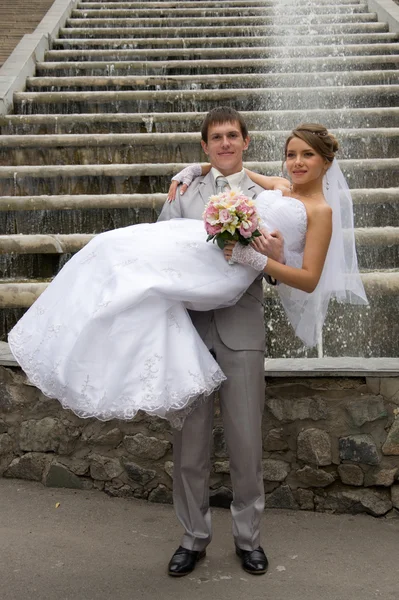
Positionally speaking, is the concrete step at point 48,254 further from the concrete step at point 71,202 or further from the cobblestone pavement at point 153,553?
the cobblestone pavement at point 153,553

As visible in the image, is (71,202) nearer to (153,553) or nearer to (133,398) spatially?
(153,553)

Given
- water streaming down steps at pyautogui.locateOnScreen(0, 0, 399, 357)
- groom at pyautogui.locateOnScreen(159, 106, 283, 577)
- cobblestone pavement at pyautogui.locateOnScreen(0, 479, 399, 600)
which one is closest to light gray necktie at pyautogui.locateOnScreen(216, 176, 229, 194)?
groom at pyautogui.locateOnScreen(159, 106, 283, 577)

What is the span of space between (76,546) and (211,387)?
111 cm

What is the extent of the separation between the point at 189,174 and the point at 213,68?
22.1ft

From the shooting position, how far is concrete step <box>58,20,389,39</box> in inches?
430

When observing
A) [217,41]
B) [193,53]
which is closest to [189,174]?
[193,53]

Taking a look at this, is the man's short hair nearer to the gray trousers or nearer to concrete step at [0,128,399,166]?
the gray trousers

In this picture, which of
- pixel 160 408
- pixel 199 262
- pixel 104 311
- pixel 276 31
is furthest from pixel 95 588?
pixel 276 31

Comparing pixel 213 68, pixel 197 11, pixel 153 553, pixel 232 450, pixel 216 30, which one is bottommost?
pixel 153 553

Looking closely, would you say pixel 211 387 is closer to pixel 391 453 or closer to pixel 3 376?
pixel 391 453

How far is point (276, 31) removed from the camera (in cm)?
1083

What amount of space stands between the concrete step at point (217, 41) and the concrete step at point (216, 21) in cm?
64

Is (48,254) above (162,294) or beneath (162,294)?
beneath

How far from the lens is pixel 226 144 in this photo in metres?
3.35
